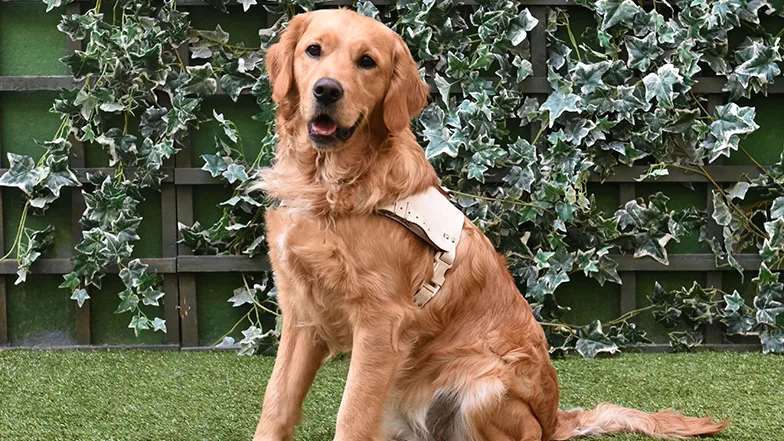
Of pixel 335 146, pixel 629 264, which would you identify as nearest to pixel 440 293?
pixel 335 146

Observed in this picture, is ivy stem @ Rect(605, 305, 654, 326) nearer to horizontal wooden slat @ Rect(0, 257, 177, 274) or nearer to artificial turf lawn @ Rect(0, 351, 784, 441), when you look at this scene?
artificial turf lawn @ Rect(0, 351, 784, 441)

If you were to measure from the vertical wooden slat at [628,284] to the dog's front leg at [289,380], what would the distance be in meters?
2.32

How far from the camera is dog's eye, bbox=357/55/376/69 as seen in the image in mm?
2441

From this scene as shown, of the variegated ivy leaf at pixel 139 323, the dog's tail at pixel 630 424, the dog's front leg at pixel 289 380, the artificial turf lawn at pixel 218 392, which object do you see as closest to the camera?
the dog's front leg at pixel 289 380

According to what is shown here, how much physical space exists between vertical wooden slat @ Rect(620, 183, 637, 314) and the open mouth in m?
2.38

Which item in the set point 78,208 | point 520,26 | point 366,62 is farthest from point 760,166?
point 78,208

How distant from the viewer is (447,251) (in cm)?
257

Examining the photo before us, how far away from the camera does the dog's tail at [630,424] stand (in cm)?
277

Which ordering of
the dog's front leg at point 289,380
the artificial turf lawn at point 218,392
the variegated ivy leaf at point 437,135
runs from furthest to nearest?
the variegated ivy leaf at point 437,135 < the artificial turf lawn at point 218,392 < the dog's front leg at point 289,380

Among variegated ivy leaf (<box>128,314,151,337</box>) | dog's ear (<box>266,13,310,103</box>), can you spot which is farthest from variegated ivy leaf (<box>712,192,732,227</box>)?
variegated ivy leaf (<box>128,314,151,337</box>)

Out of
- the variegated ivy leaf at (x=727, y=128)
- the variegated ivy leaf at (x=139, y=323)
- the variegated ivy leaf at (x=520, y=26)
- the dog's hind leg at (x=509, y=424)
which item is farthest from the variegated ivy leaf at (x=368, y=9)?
the dog's hind leg at (x=509, y=424)

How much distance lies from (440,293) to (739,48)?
2.73 meters

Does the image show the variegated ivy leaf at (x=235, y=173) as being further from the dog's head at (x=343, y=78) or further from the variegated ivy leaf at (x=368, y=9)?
the dog's head at (x=343, y=78)

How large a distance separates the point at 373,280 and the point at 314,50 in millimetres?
739
